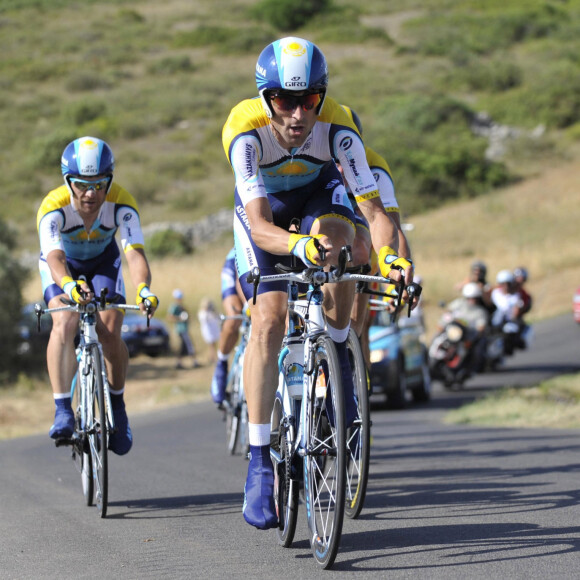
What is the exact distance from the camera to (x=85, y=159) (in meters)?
7.45

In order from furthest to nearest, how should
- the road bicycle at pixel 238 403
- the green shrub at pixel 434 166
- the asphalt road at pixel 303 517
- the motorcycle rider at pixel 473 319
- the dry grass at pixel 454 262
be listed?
the green shrub at pixel 434 166, the dry grass at pixel 454 262, the motorcycle rider at pixel 473 319, the road bicycle at pixel 238 403, the asphalt road at pixel 303 517

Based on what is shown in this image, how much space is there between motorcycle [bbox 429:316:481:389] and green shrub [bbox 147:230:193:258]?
3102 centimetres

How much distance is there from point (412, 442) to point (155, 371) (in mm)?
15460

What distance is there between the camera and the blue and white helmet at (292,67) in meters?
5.45

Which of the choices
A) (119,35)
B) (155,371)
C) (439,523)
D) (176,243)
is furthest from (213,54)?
(439,523)

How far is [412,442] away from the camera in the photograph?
36.0 feet

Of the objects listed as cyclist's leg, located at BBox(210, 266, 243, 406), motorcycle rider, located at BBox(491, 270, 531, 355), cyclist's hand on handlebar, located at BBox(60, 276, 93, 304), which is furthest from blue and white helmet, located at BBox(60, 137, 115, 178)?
motorcycle rider, located at BBox(491, 270, 531, 355)

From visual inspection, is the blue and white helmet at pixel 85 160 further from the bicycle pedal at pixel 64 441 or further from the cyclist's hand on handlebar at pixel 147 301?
the bicycle pedal at pixel 64 441

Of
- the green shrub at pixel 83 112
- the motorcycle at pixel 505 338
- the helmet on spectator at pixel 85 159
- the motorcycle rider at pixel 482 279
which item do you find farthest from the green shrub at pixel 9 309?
the green shrub at pixel 83 112

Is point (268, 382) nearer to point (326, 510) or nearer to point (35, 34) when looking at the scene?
point (326, 510)

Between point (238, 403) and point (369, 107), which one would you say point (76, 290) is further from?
point (369, 107)

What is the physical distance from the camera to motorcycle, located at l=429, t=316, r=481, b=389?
17953mm

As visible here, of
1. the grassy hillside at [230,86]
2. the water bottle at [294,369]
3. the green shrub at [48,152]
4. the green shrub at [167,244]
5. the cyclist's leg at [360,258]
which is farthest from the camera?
the green shrub at [48,152]

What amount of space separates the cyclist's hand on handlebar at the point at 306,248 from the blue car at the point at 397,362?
29.9 feet
